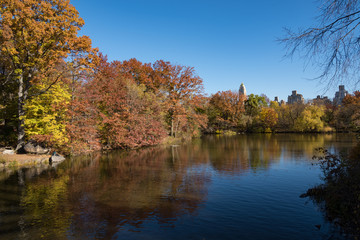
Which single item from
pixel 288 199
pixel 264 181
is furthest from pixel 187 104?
pixel 288 199

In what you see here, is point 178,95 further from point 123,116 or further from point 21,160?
point 21,160

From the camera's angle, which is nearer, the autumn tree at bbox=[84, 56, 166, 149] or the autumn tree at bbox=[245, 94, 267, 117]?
the autumn tree at bbox=[84, 56, 166, 149]

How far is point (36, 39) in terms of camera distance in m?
21.0

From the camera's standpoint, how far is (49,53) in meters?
22.3

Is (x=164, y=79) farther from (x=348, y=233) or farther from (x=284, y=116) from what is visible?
(x=284, y=116)

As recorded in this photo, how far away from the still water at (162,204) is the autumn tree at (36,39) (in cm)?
999

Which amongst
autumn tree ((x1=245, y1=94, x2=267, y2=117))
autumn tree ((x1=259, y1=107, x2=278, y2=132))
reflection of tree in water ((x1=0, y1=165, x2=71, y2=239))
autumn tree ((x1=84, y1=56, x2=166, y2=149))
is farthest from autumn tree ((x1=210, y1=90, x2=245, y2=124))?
reflection of tree in water ((x1=0, y1=165, x2=71, y2=239))

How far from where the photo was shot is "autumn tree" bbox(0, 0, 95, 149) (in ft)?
66.3

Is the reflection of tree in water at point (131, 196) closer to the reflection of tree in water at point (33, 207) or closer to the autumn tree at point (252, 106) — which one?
the reflection of tree in water at point (33, 207)

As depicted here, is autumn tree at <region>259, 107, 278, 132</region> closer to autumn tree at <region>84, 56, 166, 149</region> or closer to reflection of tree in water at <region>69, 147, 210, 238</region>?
autumn tree at <region>84, 56, 166, 149</region>

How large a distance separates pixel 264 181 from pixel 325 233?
6674mm

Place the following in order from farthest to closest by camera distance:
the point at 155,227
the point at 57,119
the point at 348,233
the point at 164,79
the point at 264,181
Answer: the point at 164,79, the point at 57,119, the point at 264,181, the point at 155,227, the point at 348,233

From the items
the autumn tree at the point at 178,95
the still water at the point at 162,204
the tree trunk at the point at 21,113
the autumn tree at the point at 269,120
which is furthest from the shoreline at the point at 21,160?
the autumn tree at the point at 269,120

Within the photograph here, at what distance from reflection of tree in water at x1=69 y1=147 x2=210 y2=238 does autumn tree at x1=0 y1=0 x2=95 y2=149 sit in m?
11.2
